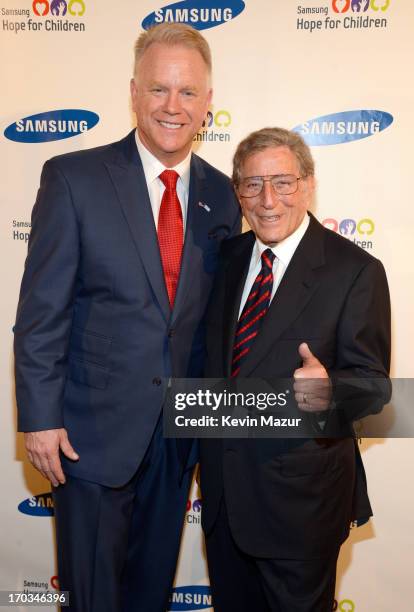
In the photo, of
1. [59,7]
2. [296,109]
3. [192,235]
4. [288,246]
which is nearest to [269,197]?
[288,246]

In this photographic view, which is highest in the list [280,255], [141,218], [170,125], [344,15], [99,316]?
[344,15]

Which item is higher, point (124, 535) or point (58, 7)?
point (58, 7)

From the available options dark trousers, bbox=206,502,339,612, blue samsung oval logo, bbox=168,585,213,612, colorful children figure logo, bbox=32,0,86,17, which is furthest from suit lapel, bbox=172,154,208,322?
blue samsung oval logo, bbox=168,585,213,612

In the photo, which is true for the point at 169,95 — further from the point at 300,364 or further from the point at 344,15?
the point at 344,15

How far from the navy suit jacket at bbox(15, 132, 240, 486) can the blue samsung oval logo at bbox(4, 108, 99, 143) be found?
89 cm

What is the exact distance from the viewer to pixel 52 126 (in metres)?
2.94

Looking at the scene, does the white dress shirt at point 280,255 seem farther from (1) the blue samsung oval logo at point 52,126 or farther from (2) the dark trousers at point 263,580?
(1) the blue samsung oval logo at point 52,126

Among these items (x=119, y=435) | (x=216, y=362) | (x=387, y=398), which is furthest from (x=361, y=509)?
(x=119, y=435)

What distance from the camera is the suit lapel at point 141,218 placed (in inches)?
78.2

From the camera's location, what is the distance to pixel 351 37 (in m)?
2.78

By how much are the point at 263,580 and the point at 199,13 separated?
7.76 ft

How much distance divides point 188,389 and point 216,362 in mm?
145

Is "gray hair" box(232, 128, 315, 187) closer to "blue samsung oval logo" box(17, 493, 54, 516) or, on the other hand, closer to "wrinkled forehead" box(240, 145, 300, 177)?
"wrinkled forehead" box(240, 145, 300, 177)

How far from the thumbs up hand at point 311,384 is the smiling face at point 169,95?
829 millimetres
